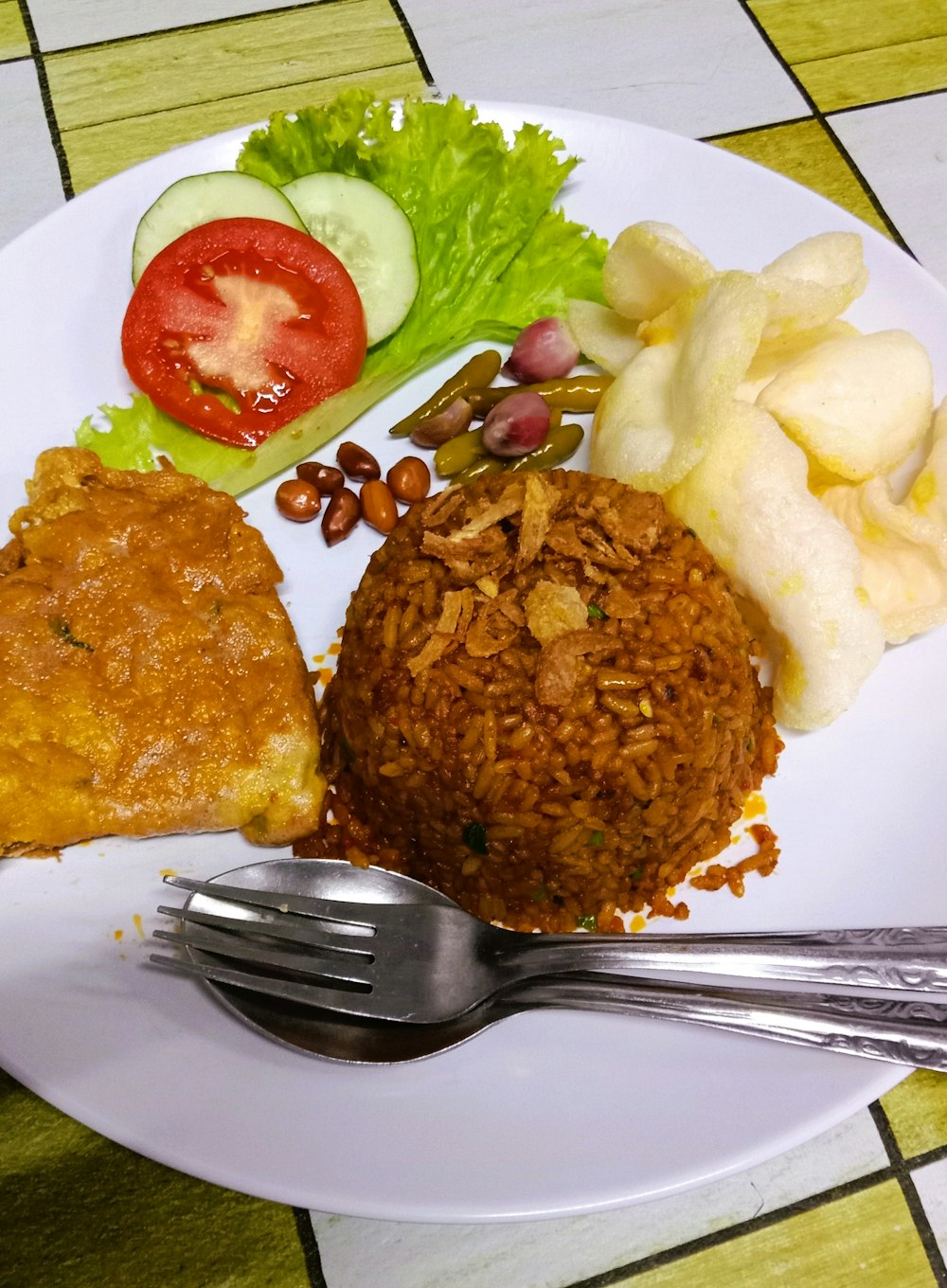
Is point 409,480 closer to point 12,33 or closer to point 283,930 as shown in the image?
point 283,930

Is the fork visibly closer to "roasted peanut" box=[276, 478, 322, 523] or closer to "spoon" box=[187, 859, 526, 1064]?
"spoon" box=[187, 859, 526, 1064]

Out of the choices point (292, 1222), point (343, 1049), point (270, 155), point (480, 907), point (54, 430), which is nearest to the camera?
point (343, 1049)

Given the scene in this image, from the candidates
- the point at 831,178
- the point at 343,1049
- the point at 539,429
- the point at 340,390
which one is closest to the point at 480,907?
the point at 343,1049

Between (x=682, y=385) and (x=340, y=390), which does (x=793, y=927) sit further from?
(x=340, y=390)

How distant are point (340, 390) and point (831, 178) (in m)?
2.27

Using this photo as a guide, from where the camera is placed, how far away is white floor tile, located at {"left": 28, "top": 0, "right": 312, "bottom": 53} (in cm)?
460

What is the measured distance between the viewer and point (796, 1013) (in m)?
2.14

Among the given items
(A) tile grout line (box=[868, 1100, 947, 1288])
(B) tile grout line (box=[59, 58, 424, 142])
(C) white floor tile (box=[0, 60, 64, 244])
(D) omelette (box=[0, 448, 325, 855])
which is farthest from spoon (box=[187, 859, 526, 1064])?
(B) tile grout line (box=[59, 58, 424, 142])

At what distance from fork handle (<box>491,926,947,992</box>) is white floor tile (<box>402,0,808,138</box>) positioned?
340cm

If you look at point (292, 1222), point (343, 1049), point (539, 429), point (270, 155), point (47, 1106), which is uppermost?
point (270, 155)

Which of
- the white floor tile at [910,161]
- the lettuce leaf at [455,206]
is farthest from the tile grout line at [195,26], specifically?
the white floor tile at [910,161]

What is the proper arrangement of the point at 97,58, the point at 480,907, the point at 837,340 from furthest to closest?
the point at 97,58 → the point at 837,340 → the point at 480,907

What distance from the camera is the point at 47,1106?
8.12ft

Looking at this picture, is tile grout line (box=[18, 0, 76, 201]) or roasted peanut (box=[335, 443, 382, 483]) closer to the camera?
roasted peanut (box=[335, 443, 382, 483])
